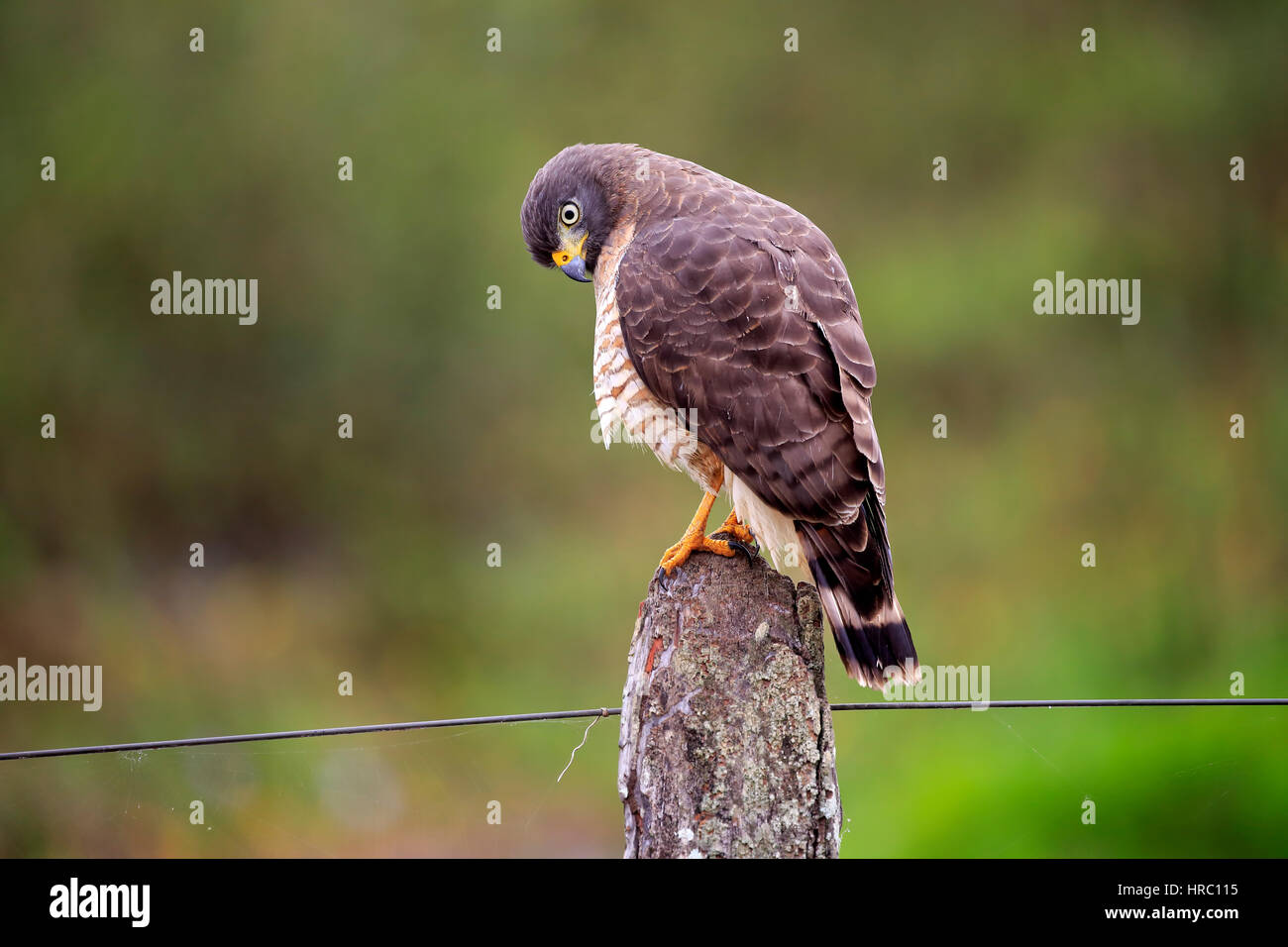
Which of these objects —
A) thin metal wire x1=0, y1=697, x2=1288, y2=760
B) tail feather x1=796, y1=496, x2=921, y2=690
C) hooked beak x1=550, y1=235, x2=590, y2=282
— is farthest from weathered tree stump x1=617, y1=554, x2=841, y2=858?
hooked beak x1=550, y1=235, x2=590, y2=282

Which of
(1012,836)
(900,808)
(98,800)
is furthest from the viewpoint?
(900,808)

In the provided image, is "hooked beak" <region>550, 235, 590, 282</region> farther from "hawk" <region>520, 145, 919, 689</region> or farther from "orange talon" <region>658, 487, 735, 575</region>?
"orange talon" <region>658, 487, 735, 575</region>

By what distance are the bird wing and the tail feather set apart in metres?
0.09

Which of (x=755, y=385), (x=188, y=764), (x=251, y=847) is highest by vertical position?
(x=755, y=385)

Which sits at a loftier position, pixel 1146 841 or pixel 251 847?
pixel 251 847

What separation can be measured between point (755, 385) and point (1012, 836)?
3857mm

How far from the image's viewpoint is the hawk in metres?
2.82

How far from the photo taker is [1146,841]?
5.36 metres

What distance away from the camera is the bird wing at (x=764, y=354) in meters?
2.91

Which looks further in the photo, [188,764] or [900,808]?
[900,808]

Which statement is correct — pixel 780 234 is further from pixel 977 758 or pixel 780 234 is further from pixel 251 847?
pixel 977 758

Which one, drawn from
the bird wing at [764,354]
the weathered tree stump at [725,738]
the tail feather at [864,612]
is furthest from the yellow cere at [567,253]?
the weathered tree stump at [725,738]

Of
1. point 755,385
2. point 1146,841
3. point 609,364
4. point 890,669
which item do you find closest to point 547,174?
→ point 609,364
